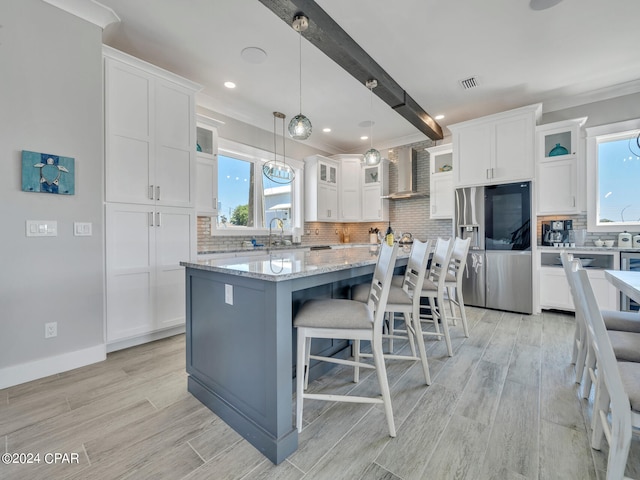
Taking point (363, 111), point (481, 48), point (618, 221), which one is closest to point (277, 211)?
point (363, 111)

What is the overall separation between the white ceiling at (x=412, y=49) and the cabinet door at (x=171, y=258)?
1741 millimetres

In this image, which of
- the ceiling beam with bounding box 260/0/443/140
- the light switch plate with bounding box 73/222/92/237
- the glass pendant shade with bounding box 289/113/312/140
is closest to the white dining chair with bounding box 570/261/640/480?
the glass pendant shade with bounding box 289/113/312/140

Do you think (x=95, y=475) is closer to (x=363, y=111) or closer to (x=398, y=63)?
(x=398, y=63)

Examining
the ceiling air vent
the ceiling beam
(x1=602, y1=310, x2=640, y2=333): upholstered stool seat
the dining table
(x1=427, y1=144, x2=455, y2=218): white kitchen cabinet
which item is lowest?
(x1=602, y1=310, x2=640, y2=333): upholstered stool seat

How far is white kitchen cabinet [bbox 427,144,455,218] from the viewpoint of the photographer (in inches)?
195

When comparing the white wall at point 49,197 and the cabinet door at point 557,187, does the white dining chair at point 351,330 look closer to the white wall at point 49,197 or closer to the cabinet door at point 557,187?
the white wall at point 49,197

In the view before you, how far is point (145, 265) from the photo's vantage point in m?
2.84

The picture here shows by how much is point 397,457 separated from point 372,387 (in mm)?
625

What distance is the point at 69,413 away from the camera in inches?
69.1

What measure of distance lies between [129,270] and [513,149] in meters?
4.93

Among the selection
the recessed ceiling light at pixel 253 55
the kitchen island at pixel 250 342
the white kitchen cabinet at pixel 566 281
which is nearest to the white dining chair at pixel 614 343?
the kitchen island at pixel 250 342

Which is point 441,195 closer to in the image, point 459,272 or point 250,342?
point 459,272

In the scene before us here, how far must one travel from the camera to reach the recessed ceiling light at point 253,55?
3.03m

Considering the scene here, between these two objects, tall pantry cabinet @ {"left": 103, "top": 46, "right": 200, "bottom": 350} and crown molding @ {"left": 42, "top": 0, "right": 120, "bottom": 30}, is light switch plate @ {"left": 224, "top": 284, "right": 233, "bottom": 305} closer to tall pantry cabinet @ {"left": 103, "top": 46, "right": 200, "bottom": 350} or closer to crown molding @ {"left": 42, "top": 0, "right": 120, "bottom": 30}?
tall pantry cabinet @ {"left": 103, "top": 46, "right": 200, "bottom": 350}
